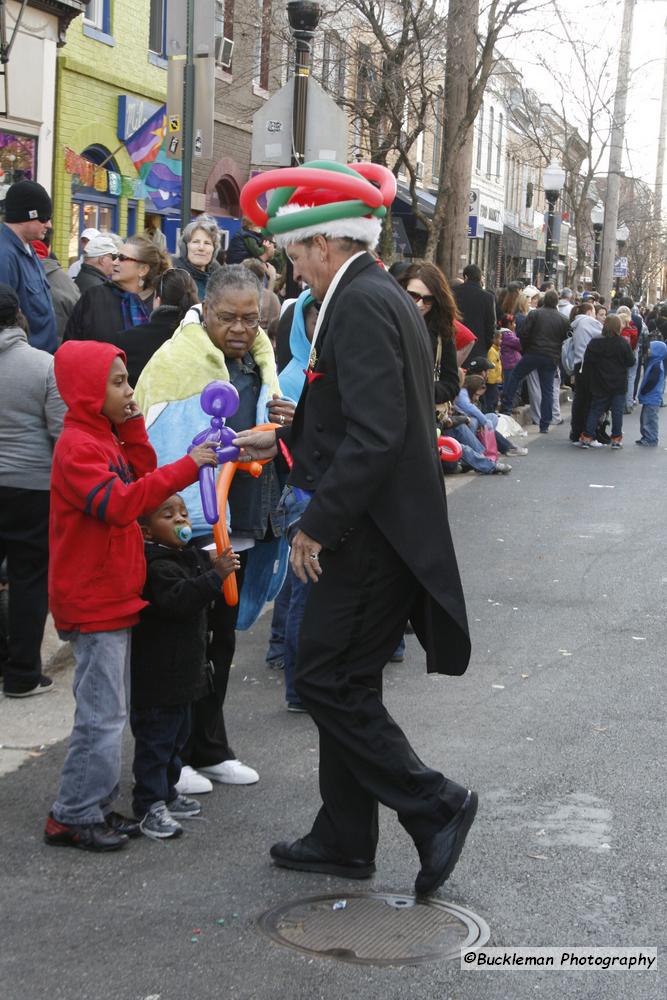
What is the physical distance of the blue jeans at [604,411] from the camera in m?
17.9

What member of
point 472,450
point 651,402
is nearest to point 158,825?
point 472,450

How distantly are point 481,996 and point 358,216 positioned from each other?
7.39 ft

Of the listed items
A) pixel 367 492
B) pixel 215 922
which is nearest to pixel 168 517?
pixel 367 492

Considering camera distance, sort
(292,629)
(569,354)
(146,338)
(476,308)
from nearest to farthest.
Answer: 1. (292,629)
2. (146,338)
3. (476,308)
4. (569,354)

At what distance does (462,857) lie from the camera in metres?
4.54

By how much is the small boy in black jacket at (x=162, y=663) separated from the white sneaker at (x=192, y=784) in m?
0.31

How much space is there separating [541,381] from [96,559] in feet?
52.3

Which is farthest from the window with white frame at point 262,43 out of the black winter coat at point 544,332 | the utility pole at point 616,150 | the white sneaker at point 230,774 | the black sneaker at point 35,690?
the white sneaker at point 230,774

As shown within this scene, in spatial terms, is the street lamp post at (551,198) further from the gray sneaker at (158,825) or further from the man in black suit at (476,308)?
the gray sneaker at (158,825)

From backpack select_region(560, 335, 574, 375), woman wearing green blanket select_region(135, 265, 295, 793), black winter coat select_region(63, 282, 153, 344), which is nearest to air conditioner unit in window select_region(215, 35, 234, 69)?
backpack select_region(560, 335, 574, 375)

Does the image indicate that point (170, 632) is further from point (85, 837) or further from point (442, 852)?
point (442, 852)

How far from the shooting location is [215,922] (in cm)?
399

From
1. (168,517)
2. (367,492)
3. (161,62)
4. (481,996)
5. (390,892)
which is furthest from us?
(161,62)

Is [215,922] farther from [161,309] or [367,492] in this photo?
[161,309]
